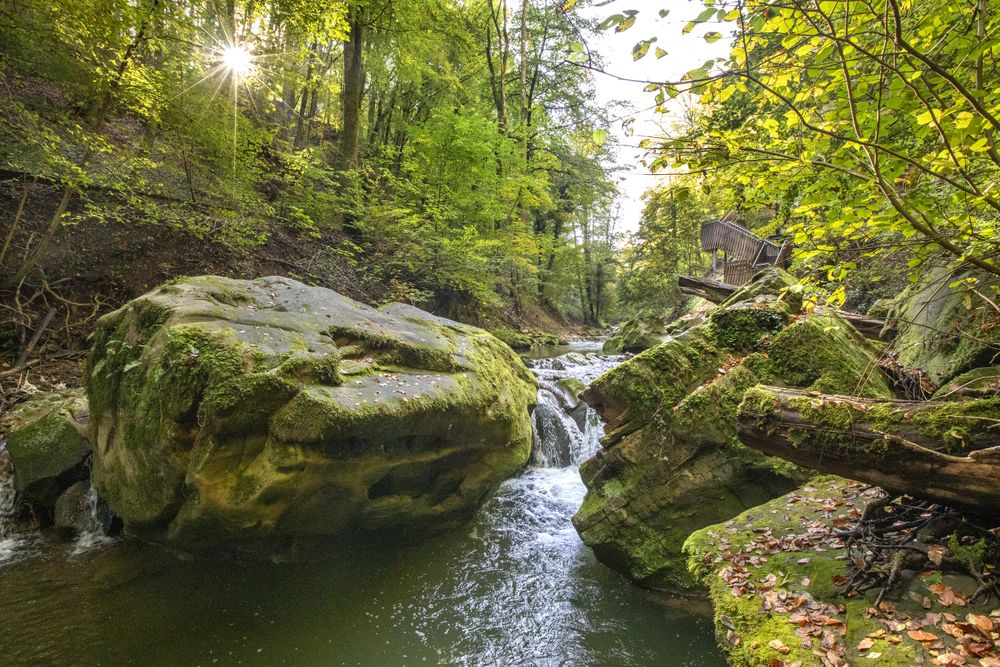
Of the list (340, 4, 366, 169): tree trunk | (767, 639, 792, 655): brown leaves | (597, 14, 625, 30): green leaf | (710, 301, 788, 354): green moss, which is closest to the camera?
(597, 14, 625, 30): green leaf

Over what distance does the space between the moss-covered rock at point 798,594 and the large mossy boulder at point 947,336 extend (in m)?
2.20

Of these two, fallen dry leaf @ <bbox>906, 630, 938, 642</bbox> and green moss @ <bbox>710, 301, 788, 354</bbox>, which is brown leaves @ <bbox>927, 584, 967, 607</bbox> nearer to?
fallen dry leaf @ <bbox>906, 630, 938, 642</bbox>

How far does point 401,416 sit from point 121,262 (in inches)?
328

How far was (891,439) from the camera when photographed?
8.23 feet

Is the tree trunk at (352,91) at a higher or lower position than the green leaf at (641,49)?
higher

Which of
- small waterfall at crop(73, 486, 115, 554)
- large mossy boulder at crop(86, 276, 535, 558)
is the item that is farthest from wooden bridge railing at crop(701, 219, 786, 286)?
small waterfall at crop(73, 486, 115, 554)

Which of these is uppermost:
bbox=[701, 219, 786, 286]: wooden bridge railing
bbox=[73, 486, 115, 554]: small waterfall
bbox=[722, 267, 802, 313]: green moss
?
bbox=[701, 219, 786, 286]: wooden bridge railing

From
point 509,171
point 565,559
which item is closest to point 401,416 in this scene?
point 565,559

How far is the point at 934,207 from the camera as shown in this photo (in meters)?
2.96

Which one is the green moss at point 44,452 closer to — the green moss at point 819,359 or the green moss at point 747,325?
the green moss at point 747,325

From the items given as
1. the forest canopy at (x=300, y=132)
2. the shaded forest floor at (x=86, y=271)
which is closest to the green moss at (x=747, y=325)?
the forest canopy at (x=300, y=132)

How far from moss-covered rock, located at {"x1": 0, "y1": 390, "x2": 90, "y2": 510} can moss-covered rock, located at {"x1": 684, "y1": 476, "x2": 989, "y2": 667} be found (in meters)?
7.92

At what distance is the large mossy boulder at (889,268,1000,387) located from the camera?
4.37 metres

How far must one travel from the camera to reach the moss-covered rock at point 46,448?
562cm
